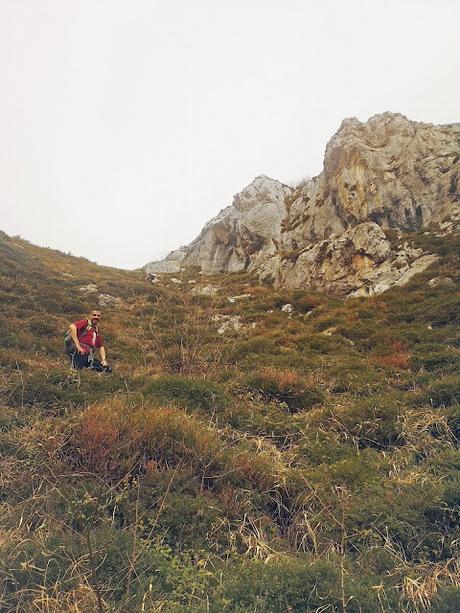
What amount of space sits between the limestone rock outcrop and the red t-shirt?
1122 centimetres

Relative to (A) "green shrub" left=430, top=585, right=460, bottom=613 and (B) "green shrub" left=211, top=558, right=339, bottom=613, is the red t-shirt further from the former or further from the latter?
(A) "green shrub" left=430, top=585, right=460, bottom=613

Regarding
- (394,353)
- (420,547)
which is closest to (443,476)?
(420,547)

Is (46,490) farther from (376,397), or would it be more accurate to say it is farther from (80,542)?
(376,397)

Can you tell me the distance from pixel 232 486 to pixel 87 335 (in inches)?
234

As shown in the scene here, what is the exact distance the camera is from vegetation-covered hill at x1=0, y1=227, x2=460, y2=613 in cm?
321

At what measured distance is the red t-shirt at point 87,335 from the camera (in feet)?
31.0

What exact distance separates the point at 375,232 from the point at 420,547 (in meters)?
18.0

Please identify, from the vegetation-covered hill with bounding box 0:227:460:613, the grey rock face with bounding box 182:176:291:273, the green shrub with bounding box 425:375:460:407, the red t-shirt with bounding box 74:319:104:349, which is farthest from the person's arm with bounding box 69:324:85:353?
the grey rock face with bounding box 182:176:291:273

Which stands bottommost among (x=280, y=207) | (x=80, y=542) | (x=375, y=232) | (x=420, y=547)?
(x=420, y=547)

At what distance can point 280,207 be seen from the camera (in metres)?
35.2

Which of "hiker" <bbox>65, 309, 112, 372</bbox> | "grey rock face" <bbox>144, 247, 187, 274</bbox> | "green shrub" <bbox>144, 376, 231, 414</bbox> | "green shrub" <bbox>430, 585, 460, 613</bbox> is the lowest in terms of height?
"green shrub" <bbox>430, 585, 460, 613</bbox>

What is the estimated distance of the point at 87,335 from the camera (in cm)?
955

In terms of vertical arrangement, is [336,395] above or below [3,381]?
below

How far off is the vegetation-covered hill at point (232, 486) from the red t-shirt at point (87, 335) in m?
1.03
